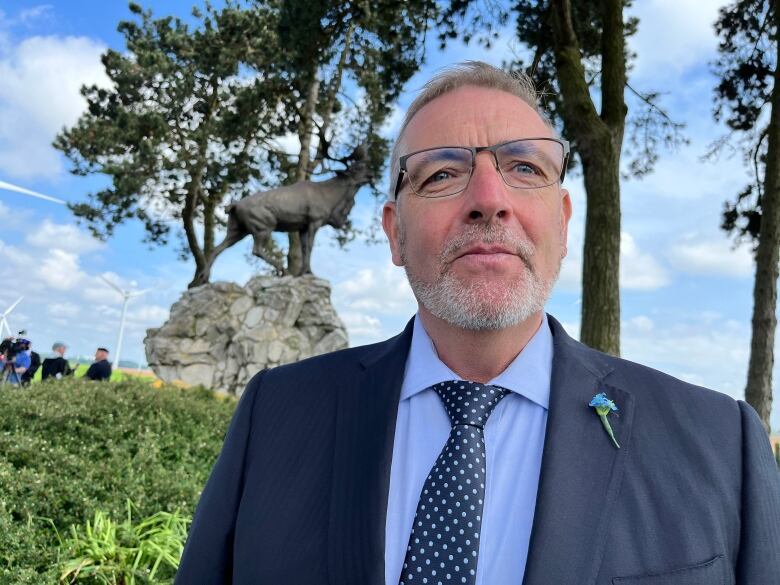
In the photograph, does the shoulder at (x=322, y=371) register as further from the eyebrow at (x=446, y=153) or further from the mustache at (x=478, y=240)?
the eyebrow at (x=446, y=153)

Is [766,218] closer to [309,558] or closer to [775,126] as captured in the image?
[775,126]

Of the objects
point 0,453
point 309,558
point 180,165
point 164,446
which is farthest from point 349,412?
point 180,165

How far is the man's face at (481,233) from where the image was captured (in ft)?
5.83

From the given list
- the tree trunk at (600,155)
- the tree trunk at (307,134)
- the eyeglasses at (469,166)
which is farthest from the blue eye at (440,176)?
the tree trunk at (307,134)

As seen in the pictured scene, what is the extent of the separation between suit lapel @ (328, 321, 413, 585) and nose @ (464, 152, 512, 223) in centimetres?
46

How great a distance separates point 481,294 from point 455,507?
1.71 feet

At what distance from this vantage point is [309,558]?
5.45 ft

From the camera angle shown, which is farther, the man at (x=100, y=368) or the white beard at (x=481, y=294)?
the man at (x=100, y=368)

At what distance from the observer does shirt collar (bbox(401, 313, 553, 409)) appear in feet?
5.88

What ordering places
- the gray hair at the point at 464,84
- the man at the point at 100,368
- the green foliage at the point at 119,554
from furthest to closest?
the man at the point at 100,368 → the green foliage at the point at 119,554 → the gray hair at the point at 464,84

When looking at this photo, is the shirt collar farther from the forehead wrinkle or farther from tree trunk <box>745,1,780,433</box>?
tree trunk <box>745,1,780,433</box>

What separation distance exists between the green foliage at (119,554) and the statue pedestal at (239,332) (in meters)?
8.67

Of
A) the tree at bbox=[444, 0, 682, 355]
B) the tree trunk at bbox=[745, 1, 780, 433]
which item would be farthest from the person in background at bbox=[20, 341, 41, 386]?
the tree trunk at bbox=[745, 1, 780, 433]

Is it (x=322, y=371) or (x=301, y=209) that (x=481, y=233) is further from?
(x=301, y=209)
